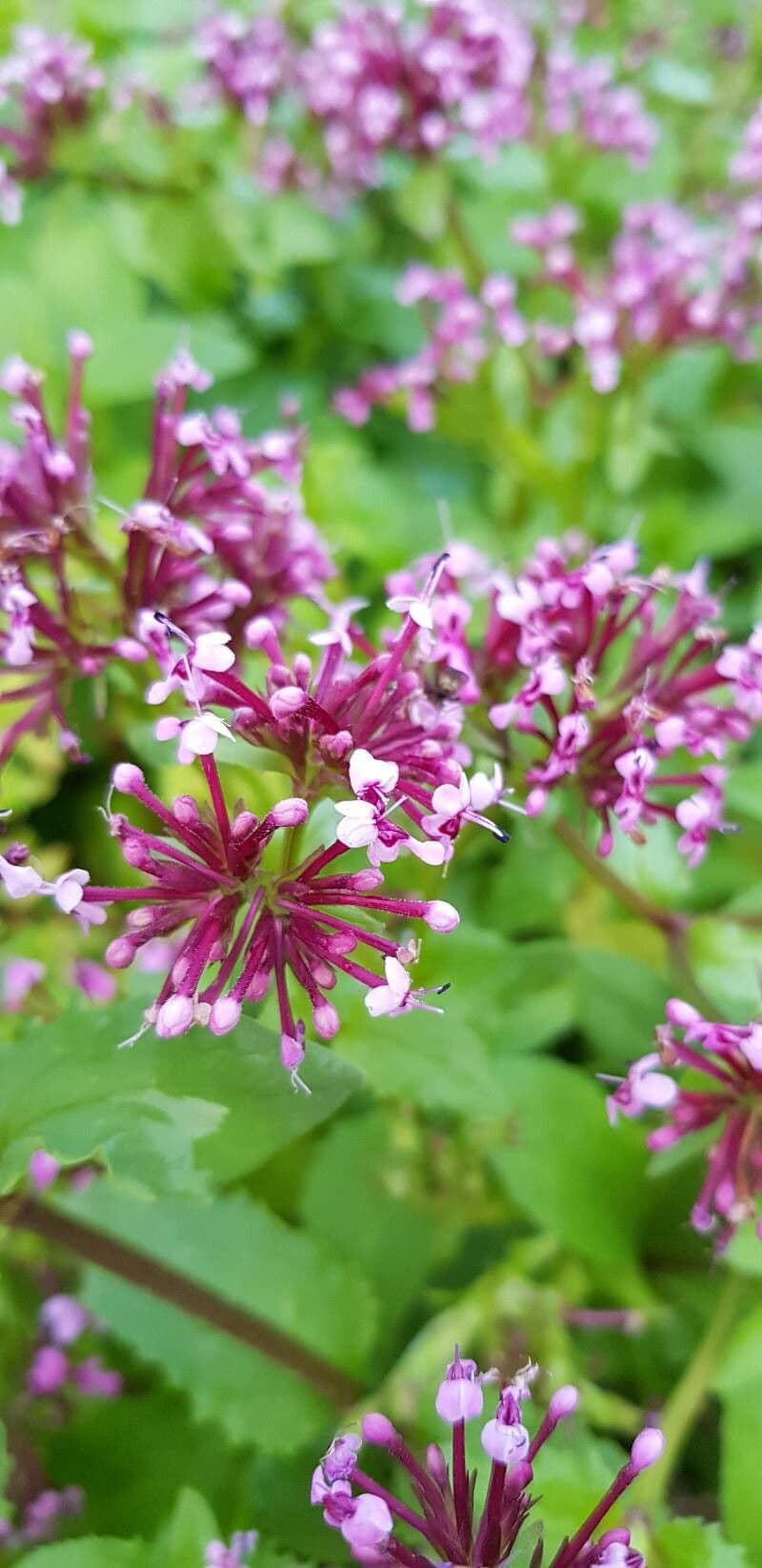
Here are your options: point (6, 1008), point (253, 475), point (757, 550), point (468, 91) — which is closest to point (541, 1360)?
point (6, 1008)

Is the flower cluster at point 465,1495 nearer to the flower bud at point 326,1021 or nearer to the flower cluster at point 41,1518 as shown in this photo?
the flower bud at point 326,1021

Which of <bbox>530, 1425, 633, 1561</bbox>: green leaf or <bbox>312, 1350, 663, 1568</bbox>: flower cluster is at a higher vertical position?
<bbox>312, 1350, 663, 1568</bbox>: flower cluster

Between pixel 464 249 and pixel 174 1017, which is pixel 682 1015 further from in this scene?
pixel 464 249

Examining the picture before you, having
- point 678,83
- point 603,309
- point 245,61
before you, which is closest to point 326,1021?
point 603,309

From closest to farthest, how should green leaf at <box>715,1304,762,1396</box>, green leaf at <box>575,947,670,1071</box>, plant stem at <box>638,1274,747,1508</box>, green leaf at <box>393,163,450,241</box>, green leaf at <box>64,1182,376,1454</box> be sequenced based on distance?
green leaf at <box>715,1304,762,1396</box> < plant stem at <box>638,1274,747,1508</box> < green leaf at <box>64,1182,376,1454</box> < green leaf at <box>575,947,670,1071</box> < green leaf at <box>393,163,450,241</box>

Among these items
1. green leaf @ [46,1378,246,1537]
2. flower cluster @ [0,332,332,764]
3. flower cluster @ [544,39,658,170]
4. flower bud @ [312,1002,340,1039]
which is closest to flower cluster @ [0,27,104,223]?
flower cluster @ [0,332,332,764]

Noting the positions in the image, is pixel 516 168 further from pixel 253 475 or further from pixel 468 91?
pixel 253 475

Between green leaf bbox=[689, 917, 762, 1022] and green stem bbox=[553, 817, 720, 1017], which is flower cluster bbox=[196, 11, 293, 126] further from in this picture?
green leaf bbox=[689, 917, 762, 1022]
